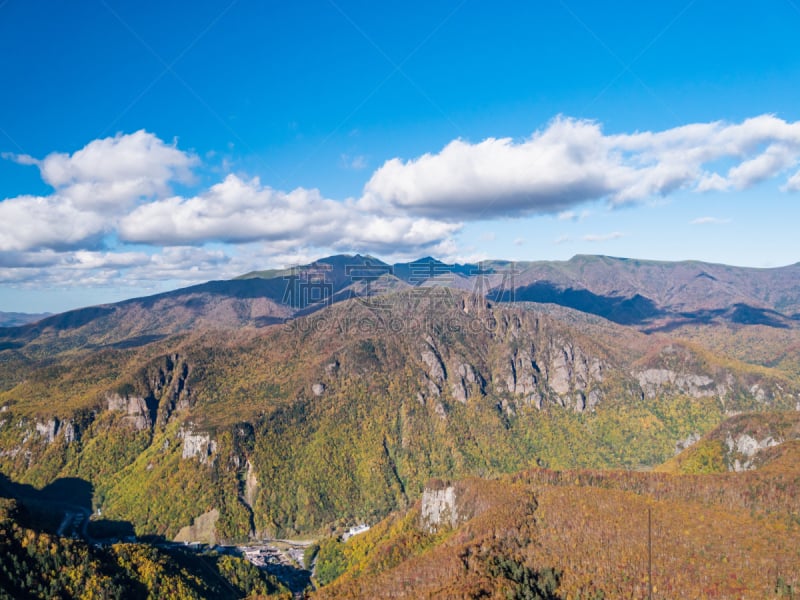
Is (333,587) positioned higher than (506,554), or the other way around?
(506,554)

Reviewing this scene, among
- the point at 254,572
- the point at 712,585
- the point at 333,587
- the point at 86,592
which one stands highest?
the point at 712,585

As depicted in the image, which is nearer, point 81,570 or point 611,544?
point 81,570

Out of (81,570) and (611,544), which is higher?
(611,544)

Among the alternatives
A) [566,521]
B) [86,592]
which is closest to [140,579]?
[86,592]

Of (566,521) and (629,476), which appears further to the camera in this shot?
(629,476)

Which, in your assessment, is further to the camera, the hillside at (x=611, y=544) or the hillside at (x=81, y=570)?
the hillside at (x=81, y=570)

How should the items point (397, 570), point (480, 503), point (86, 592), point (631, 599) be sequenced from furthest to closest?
1. point (480, 503)
2. point (397, 570)
3. point (86, 592)
4. point (631, 599)

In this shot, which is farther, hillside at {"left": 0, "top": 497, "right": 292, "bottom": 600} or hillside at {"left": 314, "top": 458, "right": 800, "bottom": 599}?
hillside at {"left": 0, "top": 497, "right": 292, "bottom": 600}

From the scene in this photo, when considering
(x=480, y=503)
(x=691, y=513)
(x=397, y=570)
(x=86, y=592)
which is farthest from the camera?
(x=480, y=503)

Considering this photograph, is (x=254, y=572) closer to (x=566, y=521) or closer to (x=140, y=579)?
(x=140, y=579)
